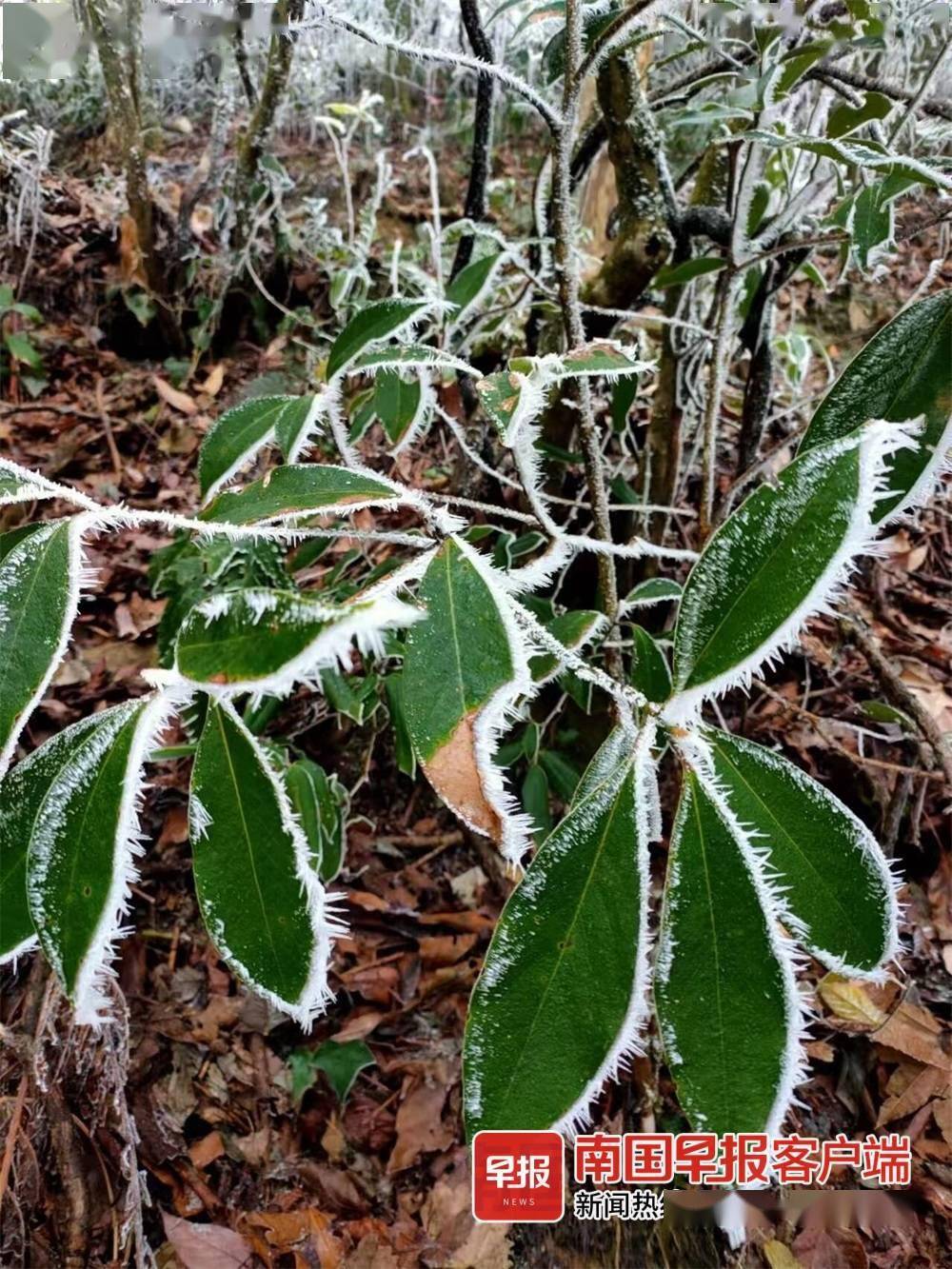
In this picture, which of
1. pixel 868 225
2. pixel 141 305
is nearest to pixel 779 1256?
pixel 868 225

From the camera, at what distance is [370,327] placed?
632 mm

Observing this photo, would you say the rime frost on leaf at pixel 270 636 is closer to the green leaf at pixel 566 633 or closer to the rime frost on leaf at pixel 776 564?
the rime frost on leaf at pixel 776 564

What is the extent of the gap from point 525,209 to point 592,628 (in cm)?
170

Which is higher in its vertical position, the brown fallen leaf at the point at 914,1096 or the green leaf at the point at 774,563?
the green leaf at the point at 774,563

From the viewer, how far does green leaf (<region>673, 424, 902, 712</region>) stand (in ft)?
1.04

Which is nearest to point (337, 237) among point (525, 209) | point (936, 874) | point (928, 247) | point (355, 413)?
point (525, 209)

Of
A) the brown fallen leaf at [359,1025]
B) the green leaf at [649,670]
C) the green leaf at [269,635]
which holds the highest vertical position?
the green leaf at [269,635]

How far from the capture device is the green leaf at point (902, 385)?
0.44 m

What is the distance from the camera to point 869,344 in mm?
477

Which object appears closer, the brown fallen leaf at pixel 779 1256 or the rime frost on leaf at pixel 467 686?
the rime frost on leaf at pixel 467 686

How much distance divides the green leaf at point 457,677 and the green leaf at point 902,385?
0.21 m

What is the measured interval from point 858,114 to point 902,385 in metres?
0.35

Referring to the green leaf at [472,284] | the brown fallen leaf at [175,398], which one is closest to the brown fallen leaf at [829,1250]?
the green leaf at [472,284]

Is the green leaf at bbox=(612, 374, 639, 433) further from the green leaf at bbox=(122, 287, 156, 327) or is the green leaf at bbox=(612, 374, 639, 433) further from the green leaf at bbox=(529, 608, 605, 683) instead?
the green leaf at bbox=(122, 287, 156, 327)
